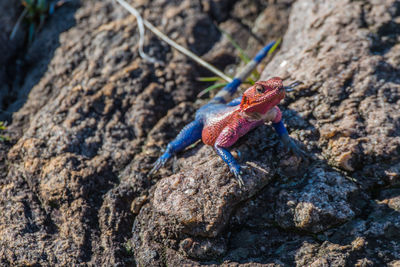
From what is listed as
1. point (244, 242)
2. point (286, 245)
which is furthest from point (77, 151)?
point (286, 245)

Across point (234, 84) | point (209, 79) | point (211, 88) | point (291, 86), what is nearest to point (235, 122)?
point (291, 86)

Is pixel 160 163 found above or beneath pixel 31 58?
beneath

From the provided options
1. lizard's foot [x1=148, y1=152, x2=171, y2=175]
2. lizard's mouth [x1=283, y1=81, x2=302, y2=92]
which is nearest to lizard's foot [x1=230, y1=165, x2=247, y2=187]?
lizard's foot [x1=148, y1=152, x2=171, y2=175]

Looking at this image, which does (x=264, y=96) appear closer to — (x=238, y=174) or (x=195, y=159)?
(x=238, y=174)

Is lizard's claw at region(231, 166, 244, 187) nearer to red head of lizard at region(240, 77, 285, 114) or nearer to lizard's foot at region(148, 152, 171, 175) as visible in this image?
red head of lizard at region(240, 77, 285, 114)

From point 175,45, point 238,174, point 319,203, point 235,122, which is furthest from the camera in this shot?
point 175,45

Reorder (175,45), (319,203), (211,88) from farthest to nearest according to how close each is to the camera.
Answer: (175,45), (211,88), (319,203)

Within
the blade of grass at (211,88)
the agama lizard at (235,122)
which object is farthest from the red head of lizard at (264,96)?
the blade of grass at (211,88)
